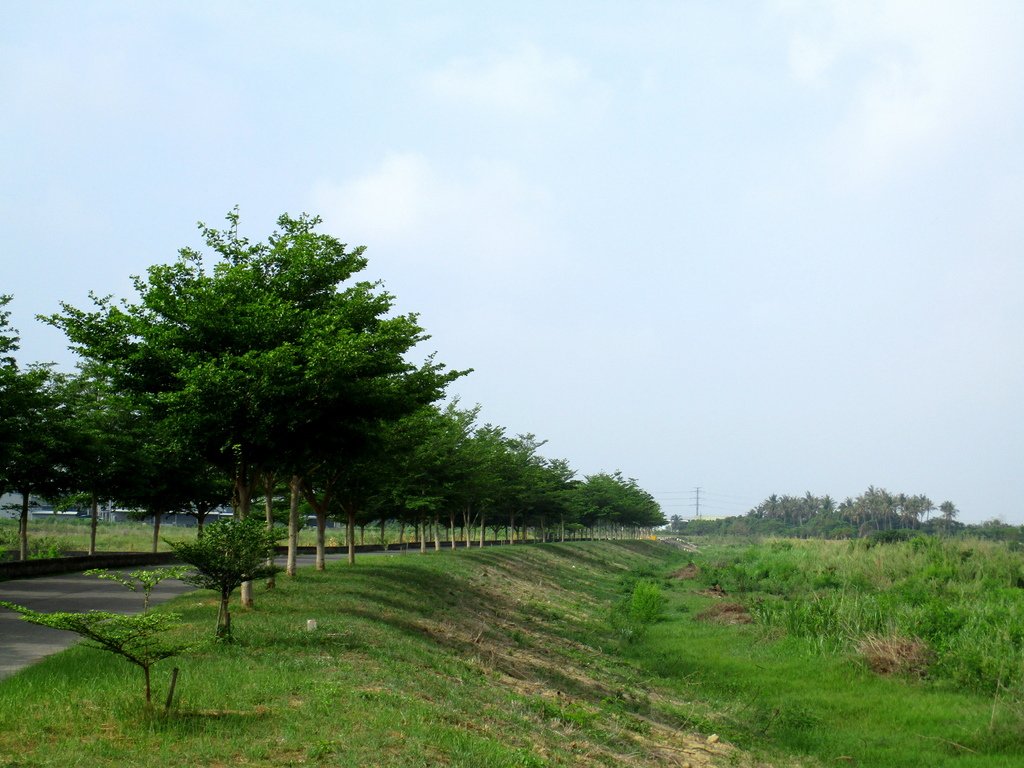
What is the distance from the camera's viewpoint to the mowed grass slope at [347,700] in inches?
317

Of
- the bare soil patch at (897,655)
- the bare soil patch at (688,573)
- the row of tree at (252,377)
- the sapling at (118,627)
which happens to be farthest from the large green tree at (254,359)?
the bare soil patch at (688,573)

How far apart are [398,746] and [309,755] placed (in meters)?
0.93

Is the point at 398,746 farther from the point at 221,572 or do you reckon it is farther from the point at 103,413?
the point at 103,413

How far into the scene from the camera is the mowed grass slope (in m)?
8.05

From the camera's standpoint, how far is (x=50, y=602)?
63.3 feet

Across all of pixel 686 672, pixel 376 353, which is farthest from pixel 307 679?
pixel 686 672

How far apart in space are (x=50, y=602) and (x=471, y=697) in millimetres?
12158

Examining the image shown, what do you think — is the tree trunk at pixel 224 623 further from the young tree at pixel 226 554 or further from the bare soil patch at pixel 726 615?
the bare soil patch at pixel 726 615

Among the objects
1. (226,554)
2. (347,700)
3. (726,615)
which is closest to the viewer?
(347,700)

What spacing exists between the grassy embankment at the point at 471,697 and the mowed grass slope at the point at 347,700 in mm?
36

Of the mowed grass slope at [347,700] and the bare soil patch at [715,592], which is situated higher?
the mowed grass slope at [347,700]

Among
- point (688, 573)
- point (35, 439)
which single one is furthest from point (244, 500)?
point (688, 573)

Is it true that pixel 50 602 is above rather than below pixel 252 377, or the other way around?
below

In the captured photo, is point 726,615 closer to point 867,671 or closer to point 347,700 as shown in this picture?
point 867,671
